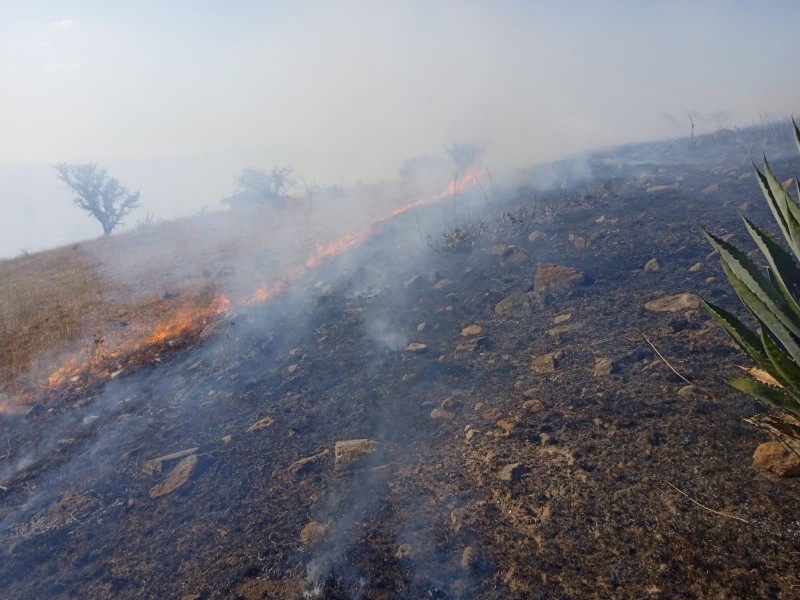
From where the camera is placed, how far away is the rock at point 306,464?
4062 mm

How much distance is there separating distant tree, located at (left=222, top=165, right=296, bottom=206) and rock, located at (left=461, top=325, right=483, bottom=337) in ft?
58.7

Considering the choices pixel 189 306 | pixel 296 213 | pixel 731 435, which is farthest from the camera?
pixel 296 213

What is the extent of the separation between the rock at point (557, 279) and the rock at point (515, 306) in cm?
33

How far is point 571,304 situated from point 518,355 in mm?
1404

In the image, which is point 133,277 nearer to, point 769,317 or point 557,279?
point 557,279

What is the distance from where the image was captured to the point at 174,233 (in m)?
17.8

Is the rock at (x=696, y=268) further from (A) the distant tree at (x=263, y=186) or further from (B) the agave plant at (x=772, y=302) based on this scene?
(A) the distant tree at (x=263, y=186)

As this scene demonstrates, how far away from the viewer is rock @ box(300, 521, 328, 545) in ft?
10.4

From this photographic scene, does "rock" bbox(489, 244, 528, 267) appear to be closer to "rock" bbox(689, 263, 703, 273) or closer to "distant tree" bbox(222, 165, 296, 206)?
"rock" bbox(689, 263, 703, 273)

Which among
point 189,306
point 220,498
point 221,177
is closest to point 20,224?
point 221,177

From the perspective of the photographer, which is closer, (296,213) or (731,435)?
(731,435)

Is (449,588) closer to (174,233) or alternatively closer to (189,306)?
(189,306)

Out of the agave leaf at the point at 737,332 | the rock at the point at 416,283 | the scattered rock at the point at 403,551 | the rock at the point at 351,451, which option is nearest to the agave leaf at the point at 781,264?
the agave leaf at the point at 737,332

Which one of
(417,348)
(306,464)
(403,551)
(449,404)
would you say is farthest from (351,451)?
(417,348)
